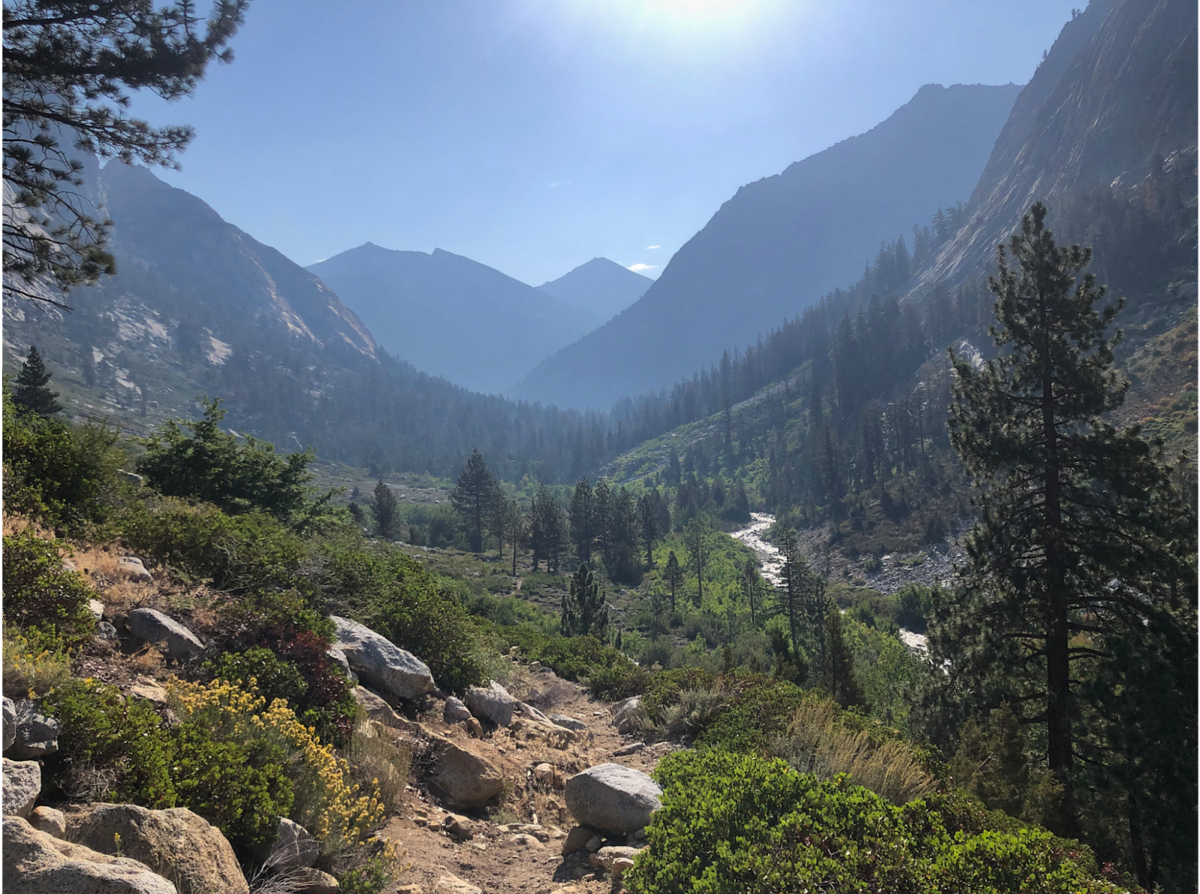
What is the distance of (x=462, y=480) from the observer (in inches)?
3226

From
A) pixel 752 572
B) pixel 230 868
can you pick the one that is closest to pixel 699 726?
pixel 230 868

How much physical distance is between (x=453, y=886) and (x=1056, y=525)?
12.3m

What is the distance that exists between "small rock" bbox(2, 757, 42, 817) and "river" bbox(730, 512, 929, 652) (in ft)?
158

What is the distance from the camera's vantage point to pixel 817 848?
12.6ft

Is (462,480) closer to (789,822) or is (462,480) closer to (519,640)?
(519,640)

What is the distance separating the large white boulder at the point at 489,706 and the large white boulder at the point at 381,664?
0.91 metres

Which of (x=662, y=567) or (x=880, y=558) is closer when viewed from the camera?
(x=880, y=558)

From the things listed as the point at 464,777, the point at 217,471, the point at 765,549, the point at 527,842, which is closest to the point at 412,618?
the point at 464,777

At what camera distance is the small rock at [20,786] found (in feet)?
9.20

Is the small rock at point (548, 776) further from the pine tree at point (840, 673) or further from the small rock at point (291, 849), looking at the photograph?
the pine tree at point (840, 673)

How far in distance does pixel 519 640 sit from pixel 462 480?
66.1 metres

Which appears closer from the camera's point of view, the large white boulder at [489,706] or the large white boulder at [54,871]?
the large white boulder at [54,871]

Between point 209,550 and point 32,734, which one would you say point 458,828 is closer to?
point 32,734

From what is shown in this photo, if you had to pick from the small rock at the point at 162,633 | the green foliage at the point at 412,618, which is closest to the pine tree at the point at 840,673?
the green foliage at the point at 412,618
